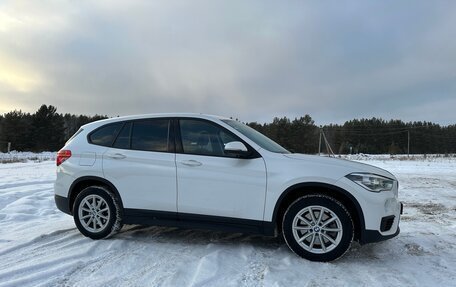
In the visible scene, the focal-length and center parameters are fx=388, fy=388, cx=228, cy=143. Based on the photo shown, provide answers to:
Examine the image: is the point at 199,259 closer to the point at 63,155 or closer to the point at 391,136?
the point at 63,155

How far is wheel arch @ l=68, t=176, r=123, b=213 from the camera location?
538 cm

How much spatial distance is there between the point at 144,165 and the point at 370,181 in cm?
285

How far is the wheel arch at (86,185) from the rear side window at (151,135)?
0.63 meters

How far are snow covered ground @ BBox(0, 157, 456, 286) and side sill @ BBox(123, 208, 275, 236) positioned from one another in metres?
0.28

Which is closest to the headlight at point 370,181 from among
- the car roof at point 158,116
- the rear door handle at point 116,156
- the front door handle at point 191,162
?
the front door handle at point 191,162

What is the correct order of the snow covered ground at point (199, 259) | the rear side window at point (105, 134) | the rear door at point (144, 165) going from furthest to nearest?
the rear side window at point (105, 134)
the rear door at point (144, 165)
the snow covered ground at point (199, 259)

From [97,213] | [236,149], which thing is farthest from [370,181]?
[97,213]

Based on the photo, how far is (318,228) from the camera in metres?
4.47

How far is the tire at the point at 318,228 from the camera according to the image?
14.4 feet

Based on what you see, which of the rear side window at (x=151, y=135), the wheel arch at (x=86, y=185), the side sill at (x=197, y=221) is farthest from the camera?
the wheel arch at (x=86, y=185)

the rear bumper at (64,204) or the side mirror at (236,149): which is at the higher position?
the side mirror at (236,149)

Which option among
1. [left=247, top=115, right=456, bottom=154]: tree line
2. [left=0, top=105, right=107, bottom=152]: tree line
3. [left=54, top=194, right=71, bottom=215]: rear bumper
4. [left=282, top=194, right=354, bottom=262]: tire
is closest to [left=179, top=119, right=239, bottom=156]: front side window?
[left=282, top=194, right=354, bottom=262]: tire

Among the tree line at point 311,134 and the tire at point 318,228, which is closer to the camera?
the tire at point 318,228

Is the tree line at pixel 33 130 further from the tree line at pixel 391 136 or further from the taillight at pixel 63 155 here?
the taillight at pixel 63 155
